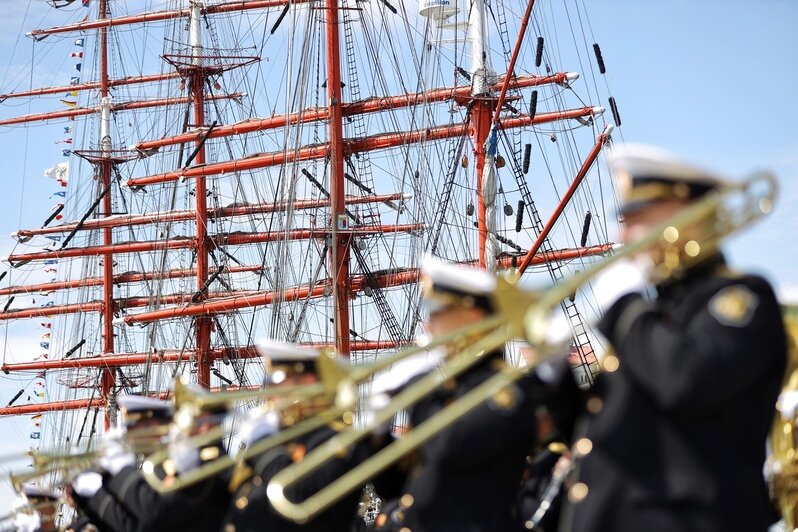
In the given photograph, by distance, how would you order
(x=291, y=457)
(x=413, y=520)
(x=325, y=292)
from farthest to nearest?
(x=325, y=292) < (x=291, y=457) < (x=413, y=520)

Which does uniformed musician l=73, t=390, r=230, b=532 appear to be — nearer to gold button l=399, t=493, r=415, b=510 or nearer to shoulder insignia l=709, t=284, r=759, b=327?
gold button l=399, t=493, r=415, b=510

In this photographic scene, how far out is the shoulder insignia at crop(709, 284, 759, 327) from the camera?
3.76 metres

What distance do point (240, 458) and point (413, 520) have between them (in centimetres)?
184

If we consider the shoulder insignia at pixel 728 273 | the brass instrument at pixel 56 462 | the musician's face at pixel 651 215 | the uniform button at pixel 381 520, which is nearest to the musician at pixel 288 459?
the uniform button at pixel 381 520

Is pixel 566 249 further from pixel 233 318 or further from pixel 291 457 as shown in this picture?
pixel 291 457

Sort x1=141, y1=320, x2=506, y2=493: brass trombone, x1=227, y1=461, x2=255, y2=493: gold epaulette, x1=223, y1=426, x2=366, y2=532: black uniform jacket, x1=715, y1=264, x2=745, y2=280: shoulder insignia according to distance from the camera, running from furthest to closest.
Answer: x1=227, y1=461, x2=255, y2=493: gold epaulette, x1=223, y1=426, x2=366, y2=532: black uniform jacket, x1=141, y1=320, x2=506, y2=493: brass trombone, x1=715, y1=264, x2=745, y2=280: shoulder insignia

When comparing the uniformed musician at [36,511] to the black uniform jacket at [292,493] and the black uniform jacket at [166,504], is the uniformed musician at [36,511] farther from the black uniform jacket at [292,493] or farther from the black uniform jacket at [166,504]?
the black uniform jacket at [292,493]

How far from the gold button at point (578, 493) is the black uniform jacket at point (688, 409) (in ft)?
0.08

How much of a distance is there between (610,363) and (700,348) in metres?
0.45

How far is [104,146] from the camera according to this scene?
56719mm

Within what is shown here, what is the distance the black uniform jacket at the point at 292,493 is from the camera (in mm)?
6035

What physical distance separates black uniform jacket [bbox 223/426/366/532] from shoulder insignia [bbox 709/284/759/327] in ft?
8.64

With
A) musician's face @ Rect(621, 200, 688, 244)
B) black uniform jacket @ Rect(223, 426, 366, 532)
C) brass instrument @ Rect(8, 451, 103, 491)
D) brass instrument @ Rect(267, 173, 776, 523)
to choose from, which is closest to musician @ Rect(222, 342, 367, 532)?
black uniform jacket @ Rect(223, 426, 366, 532)

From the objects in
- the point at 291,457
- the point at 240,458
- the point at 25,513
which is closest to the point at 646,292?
the point at 291,457
